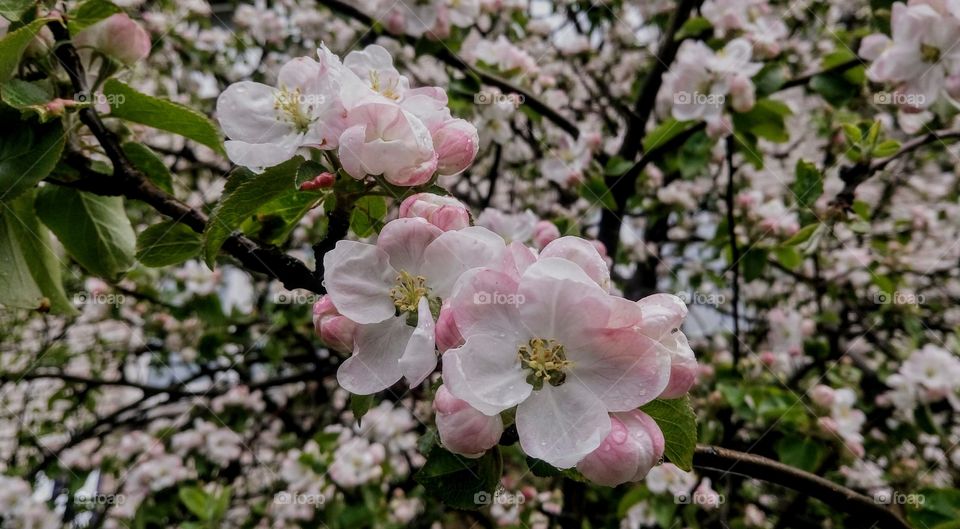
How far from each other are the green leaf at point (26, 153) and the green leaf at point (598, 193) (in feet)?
3.80

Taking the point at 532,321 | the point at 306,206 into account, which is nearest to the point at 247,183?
the point at 306,206

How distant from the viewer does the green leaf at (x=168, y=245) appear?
2.27ft

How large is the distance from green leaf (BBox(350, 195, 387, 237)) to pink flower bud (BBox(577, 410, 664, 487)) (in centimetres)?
34

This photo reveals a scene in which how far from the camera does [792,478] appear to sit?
0.64 meters

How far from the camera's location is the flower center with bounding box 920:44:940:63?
1091 mm

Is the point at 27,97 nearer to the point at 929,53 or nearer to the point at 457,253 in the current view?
the point at 457,253

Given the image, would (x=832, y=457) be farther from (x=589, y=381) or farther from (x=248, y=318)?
(x=248, y=318)

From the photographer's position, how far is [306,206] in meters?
0.67

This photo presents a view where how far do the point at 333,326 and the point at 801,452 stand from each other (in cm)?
135

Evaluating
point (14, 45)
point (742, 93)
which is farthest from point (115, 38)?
point (742, 93)

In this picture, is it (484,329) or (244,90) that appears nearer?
(484,329)

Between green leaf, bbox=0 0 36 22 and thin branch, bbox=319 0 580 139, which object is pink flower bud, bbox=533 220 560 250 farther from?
green leaf, bbox=0 0 36 22

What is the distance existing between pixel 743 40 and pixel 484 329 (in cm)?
126

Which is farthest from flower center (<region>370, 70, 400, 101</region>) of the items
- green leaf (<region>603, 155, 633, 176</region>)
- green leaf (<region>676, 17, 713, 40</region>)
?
green leaf (<region>676, 17, 713, 40</region>)
